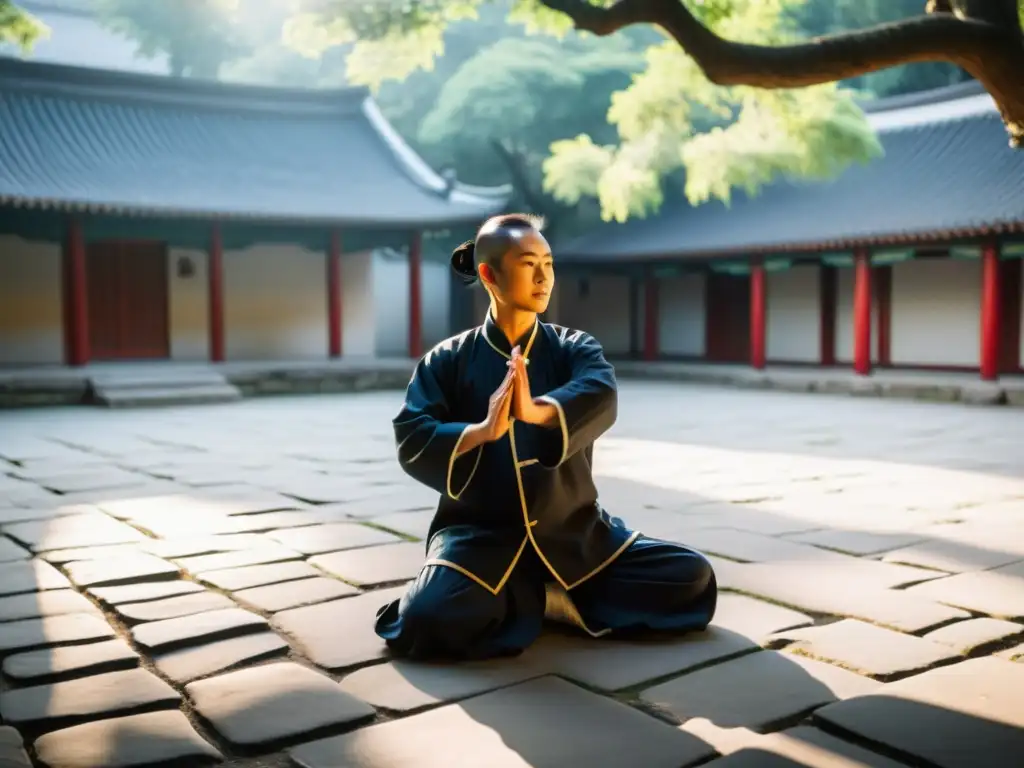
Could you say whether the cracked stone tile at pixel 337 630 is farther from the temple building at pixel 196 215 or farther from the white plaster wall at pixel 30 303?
the white plaster wall at pixel 30 303

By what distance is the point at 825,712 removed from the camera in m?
2.49

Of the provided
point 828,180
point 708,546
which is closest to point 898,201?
point 828,180

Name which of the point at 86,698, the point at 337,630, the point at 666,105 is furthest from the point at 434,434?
the point at 666,105

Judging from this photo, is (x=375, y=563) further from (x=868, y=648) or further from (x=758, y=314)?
(x=758, y=314)

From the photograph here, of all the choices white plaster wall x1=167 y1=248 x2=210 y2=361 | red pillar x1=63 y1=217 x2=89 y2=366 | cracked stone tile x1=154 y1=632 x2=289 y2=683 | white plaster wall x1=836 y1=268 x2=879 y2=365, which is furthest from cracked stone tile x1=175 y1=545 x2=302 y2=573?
white plaster wall x1=836 y1=268 x2=879 y2=365

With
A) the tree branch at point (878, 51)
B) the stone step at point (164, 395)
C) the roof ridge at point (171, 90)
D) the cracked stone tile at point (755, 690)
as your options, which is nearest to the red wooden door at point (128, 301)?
the stone step at point (164, 395)

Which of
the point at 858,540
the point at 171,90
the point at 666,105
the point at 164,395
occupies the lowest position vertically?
the point at 164,395

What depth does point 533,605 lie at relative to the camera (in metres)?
3.12

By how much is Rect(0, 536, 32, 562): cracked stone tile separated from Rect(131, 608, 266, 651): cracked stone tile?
4.41ft

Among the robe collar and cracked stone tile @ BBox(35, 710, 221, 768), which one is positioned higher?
the robe collar

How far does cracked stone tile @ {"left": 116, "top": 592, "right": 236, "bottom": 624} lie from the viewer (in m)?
3.38

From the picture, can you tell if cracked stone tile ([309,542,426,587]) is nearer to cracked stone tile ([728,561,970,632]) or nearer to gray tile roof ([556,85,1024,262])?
cracked stone tile ([728,561,970,632])

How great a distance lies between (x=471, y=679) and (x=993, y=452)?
22.1ft

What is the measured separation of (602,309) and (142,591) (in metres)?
18.6
